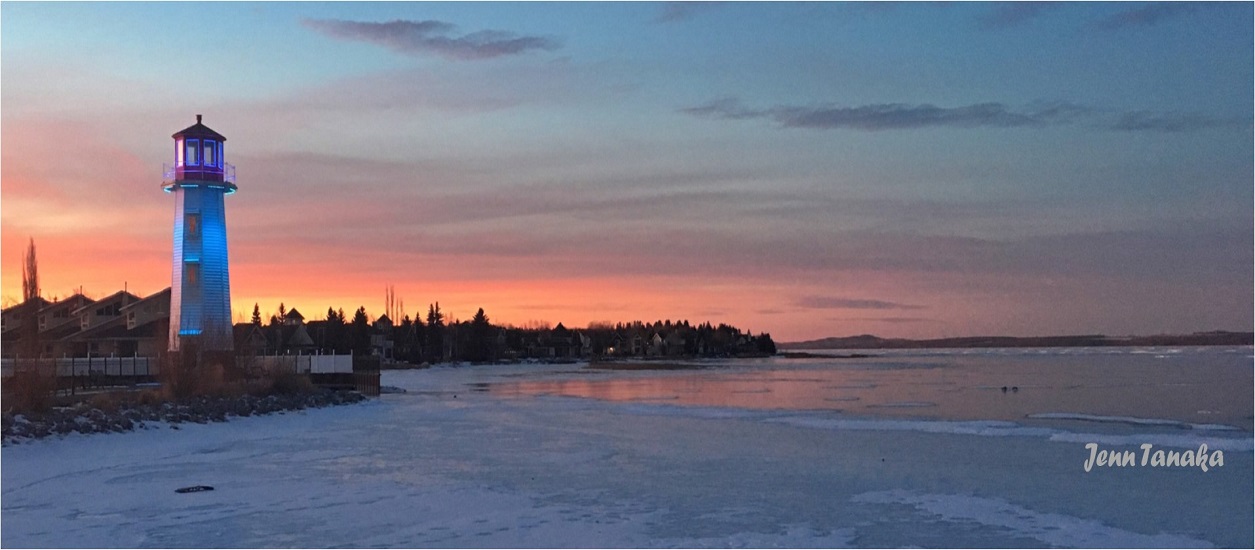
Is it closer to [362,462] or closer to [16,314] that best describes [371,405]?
[362,462]

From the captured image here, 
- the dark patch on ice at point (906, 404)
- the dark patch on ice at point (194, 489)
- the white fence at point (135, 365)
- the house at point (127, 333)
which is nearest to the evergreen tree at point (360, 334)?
the house at point (127, 333)

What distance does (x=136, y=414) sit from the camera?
76.7 feet

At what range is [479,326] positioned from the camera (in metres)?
127

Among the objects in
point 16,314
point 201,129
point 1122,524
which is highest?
point 201,129

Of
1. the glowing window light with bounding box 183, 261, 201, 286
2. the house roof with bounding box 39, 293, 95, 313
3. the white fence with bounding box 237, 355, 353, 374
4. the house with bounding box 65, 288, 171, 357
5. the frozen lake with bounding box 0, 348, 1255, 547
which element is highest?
the house roof with bounding box 39, 293, 95, 313

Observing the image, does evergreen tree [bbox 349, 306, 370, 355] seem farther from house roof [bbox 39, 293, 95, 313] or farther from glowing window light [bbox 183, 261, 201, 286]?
glowing window light [bbox 183, 261, 201, 286]

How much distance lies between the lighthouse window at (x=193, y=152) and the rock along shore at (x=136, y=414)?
33.3ft

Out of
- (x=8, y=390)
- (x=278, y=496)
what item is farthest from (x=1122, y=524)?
(x=8, y=390)

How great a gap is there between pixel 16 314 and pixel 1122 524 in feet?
169

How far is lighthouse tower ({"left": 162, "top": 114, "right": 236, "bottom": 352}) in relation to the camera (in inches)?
1469

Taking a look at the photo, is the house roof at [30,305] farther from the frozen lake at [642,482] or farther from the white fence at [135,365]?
the frozen lake at [642,482]

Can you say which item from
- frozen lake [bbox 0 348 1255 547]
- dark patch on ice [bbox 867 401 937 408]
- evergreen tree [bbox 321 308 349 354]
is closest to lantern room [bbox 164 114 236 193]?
frozen lake [bbox 0 348 1255 547]

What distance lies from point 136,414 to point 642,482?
45.4 ft

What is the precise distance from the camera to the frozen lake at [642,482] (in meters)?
11.3
